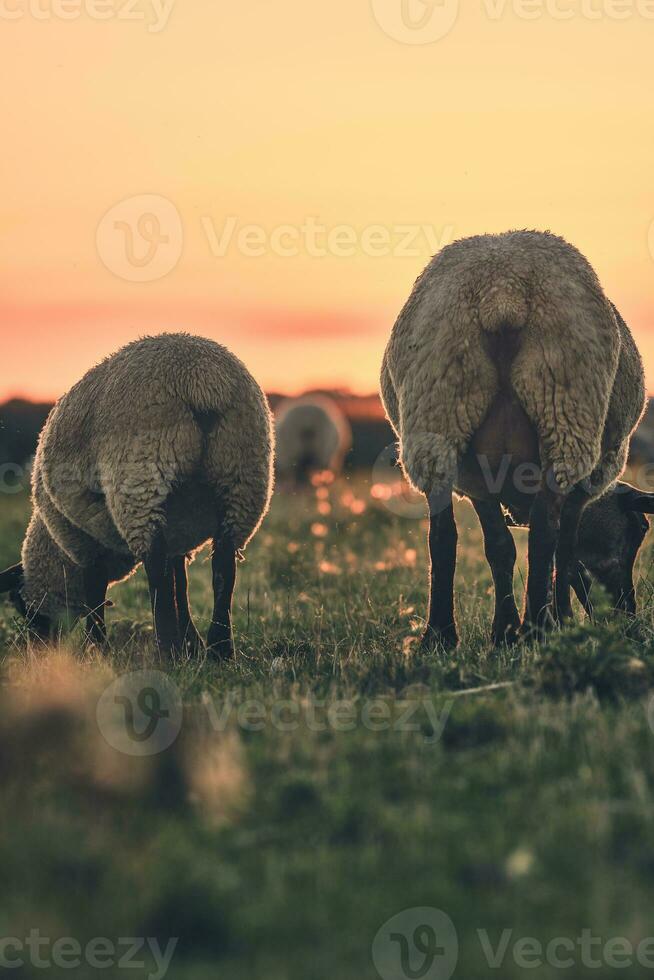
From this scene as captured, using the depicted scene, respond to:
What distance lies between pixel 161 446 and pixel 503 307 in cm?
225

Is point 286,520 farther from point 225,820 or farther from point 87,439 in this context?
point 225,820

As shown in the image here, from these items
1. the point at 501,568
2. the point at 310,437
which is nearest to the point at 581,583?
the point at 501,568

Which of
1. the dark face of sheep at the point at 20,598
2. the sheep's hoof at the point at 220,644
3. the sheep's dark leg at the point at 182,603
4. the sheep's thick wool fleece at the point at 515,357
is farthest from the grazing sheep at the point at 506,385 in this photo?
the dark face of sheep at the point at 20,598

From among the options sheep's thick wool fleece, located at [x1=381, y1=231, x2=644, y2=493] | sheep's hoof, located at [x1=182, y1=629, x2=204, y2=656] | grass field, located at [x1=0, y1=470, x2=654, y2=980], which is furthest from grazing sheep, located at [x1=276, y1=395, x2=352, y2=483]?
grass field, located at [x1=0, y1=470, x2=654, y2=980]

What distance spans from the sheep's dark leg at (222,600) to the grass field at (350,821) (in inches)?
51.6

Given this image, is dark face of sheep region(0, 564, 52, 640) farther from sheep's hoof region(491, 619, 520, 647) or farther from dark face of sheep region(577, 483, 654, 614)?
dark face of sheep region(577, 483, 654, 614)

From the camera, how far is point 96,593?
27.5ft

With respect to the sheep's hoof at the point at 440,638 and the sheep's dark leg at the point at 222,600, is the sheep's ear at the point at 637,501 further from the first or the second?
the sheep's dark leg at the point at 222,600

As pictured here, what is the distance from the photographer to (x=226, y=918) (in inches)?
121

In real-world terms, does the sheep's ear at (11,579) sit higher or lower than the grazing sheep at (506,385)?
lower

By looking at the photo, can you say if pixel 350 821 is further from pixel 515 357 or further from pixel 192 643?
pixel 192 643

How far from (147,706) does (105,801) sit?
1.06 meters

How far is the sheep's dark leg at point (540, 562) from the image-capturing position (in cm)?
649

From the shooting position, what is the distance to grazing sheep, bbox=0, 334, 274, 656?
7121mm
